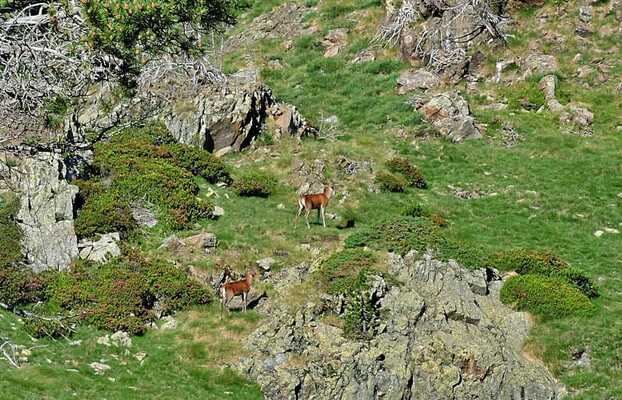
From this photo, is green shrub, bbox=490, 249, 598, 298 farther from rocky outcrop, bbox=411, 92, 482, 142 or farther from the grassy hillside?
rocky outcrop, bbox=411, 92, 482, 142

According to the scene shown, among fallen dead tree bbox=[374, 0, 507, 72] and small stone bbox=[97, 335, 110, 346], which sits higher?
fallen dead tree bbox=[374, 0, 507, 72]

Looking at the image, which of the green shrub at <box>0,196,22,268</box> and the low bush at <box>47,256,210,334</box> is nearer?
the low bush at <box>47,256,210,334</box>

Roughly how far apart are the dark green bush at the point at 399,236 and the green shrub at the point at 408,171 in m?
5.92

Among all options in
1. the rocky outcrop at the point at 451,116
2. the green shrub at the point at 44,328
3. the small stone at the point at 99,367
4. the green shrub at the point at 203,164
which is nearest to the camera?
the small stone at the point at 99,367

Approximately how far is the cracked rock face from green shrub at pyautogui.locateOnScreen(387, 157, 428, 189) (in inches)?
436

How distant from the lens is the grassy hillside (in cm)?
1912

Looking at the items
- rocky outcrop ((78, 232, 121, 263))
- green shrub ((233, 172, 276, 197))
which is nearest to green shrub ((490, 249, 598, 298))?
green shrub ((233, 172, 276, 197))

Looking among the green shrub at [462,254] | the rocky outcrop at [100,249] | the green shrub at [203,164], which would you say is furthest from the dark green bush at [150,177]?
the green shrub at [462,254]

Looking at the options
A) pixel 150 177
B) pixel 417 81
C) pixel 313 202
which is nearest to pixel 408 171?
pixel 313 202

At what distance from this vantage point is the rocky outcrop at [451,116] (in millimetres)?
35688

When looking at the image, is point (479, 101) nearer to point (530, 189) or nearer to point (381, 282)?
point (530, 189)

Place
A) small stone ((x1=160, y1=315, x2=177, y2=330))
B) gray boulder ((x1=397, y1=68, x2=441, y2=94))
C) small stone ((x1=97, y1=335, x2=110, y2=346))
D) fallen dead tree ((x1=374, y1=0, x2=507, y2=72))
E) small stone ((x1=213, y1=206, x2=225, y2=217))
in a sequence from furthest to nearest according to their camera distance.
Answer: fallen dead tree ((x1=374, y1=0, x2=507, y2=72)) < gray boulder ((x1=397, y1=68, x2=441, y2=94)) < small stone ((x1=213, y1=206, x2=225, y2=217)) < small stone ((x1=160, y1=315, x2=177, y2=330)) < small stone ((x1=97, y1=335, x2=110, y2=346))

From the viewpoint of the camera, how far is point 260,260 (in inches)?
963

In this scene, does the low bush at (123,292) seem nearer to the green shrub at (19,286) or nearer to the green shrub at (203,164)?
the green shrub at (19,286)
